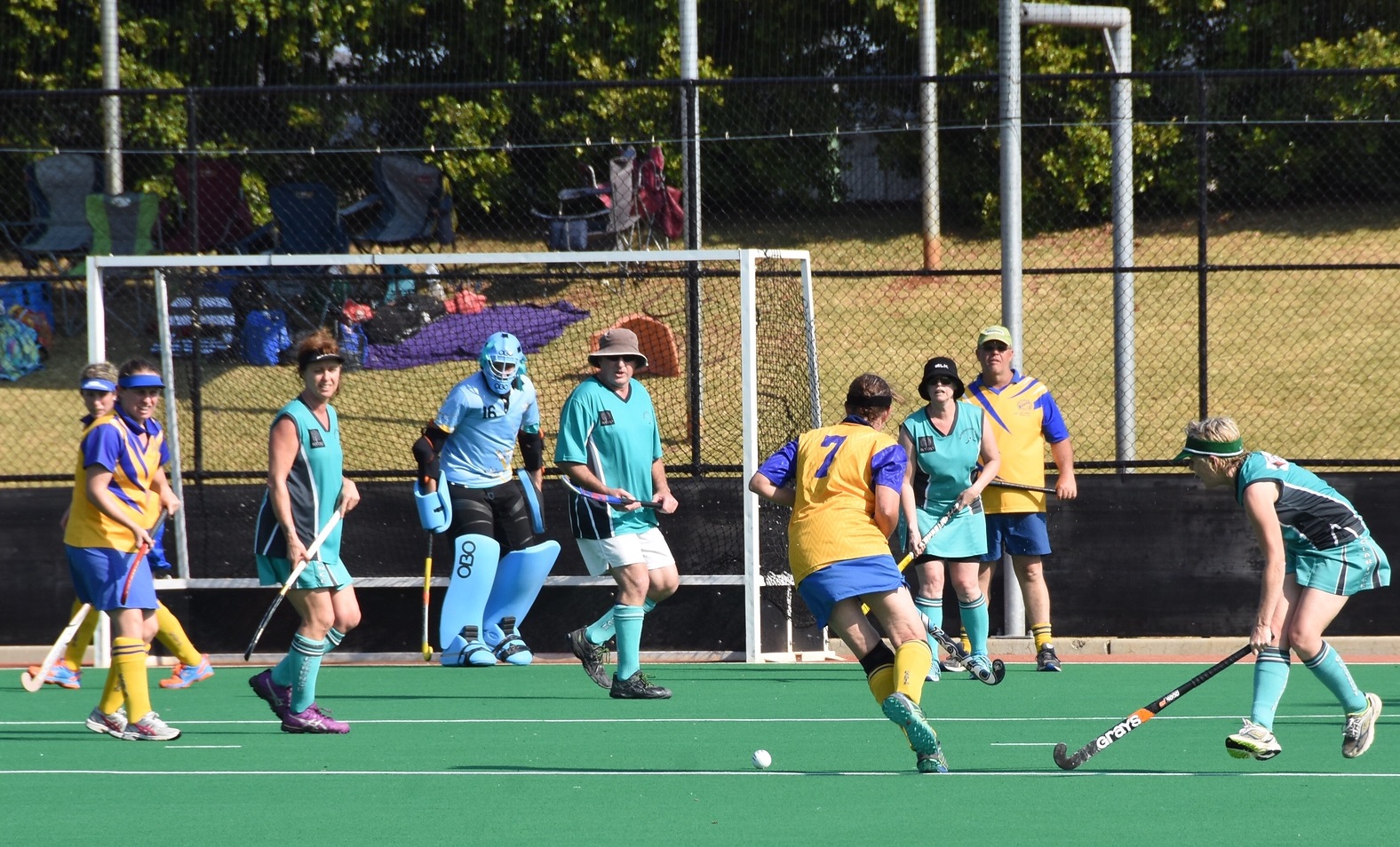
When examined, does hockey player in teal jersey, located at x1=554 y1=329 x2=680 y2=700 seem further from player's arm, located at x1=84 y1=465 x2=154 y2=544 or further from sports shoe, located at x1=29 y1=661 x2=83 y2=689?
sports shoe, located at x1=29 y1=661 x2=83 y2=689

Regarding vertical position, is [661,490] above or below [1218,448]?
below

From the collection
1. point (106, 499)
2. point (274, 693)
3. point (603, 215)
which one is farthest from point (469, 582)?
point (603, 215)

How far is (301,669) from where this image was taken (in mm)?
8109

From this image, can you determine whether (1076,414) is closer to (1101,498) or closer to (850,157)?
(850,157)

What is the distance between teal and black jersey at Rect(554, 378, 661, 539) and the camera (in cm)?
962

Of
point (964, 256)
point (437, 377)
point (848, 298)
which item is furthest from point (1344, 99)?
point (437, 377)

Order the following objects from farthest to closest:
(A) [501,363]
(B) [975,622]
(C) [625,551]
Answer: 1. (A) [501,363]
2. (B) [975,622]
3. (C) [625,551]

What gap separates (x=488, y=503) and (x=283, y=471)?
3.15 metres

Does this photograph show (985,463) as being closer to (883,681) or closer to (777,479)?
(777,479)

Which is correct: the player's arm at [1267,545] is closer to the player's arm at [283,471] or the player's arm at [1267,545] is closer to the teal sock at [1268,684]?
the teal sock at [1268,684]

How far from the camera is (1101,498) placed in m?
11.5

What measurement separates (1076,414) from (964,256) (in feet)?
9.13

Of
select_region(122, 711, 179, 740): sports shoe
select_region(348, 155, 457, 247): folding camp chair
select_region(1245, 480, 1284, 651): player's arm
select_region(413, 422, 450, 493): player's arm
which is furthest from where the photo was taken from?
select_region(348, 155, 457, 247): folding camp chair

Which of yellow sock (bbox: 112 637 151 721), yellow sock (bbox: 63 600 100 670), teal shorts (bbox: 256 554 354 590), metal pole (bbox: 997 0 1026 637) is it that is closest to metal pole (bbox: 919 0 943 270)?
metal pole (bbox: 997 0 1026 637)
